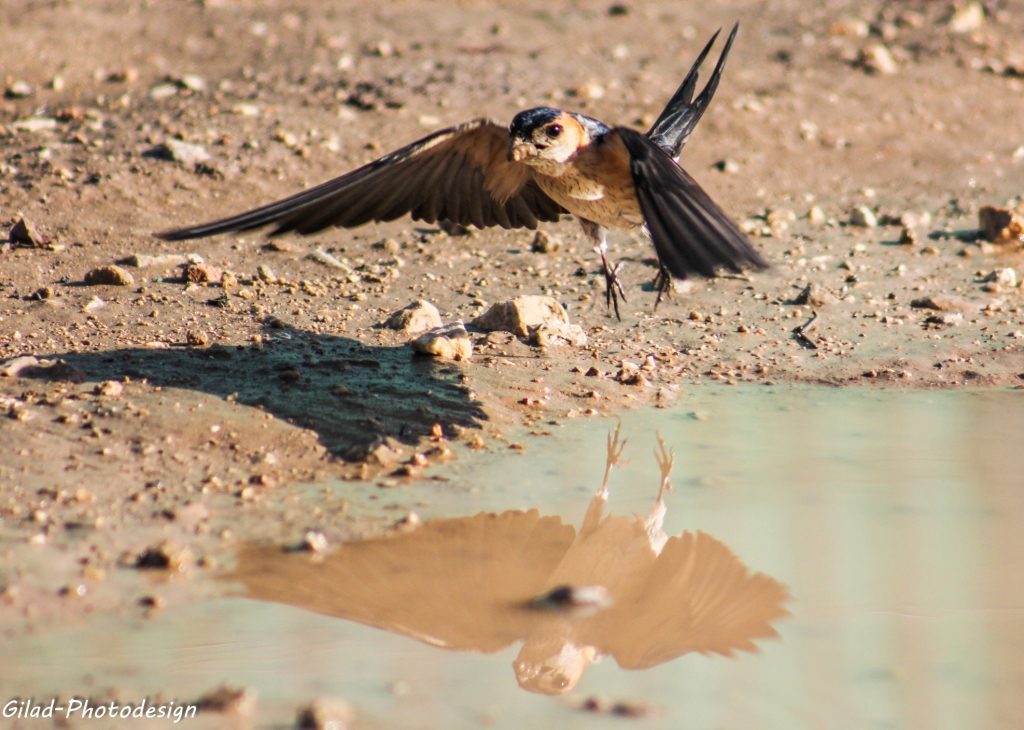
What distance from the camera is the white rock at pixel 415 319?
507 centimetres

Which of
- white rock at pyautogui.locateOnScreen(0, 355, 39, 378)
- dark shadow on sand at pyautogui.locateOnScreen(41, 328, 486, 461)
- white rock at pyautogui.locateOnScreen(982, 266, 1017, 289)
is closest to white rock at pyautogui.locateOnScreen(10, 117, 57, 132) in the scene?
dark shadow on sand at pyautogui.locateOnScreen(41, 328, 486, 461)

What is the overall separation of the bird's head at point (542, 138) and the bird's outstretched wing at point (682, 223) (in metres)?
0.68

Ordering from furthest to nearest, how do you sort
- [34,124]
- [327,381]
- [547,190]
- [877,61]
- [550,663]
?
[877,61] → [34,124] → [547,190] → [327,381] → [550,663]

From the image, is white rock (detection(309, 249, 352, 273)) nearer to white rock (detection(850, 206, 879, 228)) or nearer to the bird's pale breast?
the bird's pale breast

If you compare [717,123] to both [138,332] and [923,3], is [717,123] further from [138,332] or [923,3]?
[138,332]

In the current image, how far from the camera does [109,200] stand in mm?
6203

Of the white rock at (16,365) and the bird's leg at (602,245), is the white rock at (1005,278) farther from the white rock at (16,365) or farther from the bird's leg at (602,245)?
the white rock at (16,365)

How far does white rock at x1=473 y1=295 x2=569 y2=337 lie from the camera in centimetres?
509

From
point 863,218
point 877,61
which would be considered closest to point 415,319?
point 863,218

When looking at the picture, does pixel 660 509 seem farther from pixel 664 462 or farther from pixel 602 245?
pixel 602 245

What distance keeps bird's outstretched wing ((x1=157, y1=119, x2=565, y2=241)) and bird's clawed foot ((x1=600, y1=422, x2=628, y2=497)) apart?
4.55 ft

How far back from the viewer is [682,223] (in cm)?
352

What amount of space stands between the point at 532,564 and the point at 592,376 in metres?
1.69

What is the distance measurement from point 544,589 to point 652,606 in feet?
1.01
